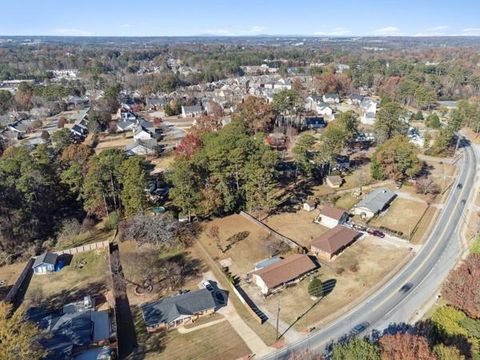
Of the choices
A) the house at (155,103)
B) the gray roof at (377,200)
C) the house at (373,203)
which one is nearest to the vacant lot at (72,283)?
the house at (373,203)

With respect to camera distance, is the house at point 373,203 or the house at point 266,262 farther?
the house at point 373,203

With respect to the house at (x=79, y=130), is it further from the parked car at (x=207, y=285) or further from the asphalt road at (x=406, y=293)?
the asphalt road at (x=406, y=293)

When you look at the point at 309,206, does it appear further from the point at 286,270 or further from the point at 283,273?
the point at 283,273

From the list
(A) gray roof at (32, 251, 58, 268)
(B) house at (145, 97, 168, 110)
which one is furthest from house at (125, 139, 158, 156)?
(B) house at (145, 97, 168, 110)

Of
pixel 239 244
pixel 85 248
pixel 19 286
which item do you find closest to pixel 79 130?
pixel 85 248

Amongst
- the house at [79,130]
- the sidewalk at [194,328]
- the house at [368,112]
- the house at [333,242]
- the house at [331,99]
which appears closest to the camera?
the sidewalk at [194,328]

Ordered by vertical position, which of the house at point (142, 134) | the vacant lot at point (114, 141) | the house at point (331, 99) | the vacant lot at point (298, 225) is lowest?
the vacant lot at point (298, 225)

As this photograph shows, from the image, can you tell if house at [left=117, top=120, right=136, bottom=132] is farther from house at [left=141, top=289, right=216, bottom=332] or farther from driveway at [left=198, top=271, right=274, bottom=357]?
driveway at [left=198, top=271, right=274, bottom=357]

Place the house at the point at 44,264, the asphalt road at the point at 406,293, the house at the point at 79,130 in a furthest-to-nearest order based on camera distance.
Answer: the house at the point at 79,130, the house at the point at 44,264, the asphalt road at the point at 406,293
